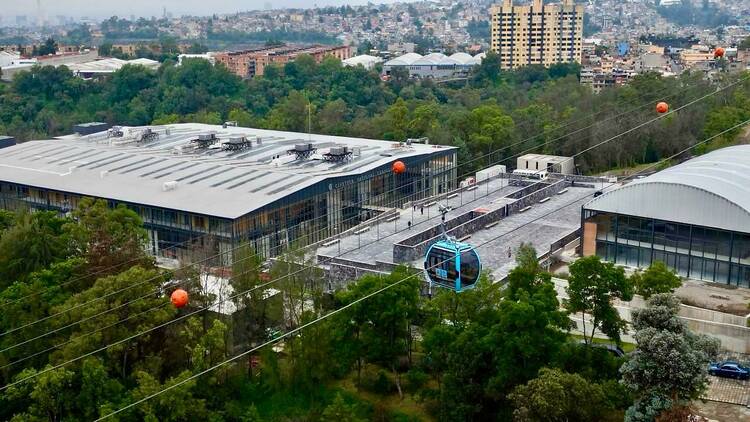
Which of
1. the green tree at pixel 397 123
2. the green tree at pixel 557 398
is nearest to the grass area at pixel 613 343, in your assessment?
the green tree at pixel 557 398

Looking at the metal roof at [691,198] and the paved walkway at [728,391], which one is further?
the metal roof at [691,198]

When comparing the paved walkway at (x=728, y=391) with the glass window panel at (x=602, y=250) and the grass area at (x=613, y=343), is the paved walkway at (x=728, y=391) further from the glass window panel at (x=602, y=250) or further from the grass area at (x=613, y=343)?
the glass window panel at (x=602, y=250)

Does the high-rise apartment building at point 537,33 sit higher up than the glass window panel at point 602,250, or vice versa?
the high-rise apartment building at point 537,33

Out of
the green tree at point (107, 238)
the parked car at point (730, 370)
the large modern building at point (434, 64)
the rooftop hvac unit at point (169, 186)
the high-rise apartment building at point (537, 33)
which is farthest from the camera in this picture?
the high-rise apartment building at point (537, 33)

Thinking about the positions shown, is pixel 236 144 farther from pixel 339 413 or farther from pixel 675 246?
pixel 339 413

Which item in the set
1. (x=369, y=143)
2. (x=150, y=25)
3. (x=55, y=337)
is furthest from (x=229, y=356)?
(x=150, y=25)

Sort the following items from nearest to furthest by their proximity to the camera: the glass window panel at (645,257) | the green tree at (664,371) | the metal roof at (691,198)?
1. the green tree at (664,371)
2. the metal roof at (691,198)
3. the glass window panel at (645,257)

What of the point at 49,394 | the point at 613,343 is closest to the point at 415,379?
the point at 613,343
